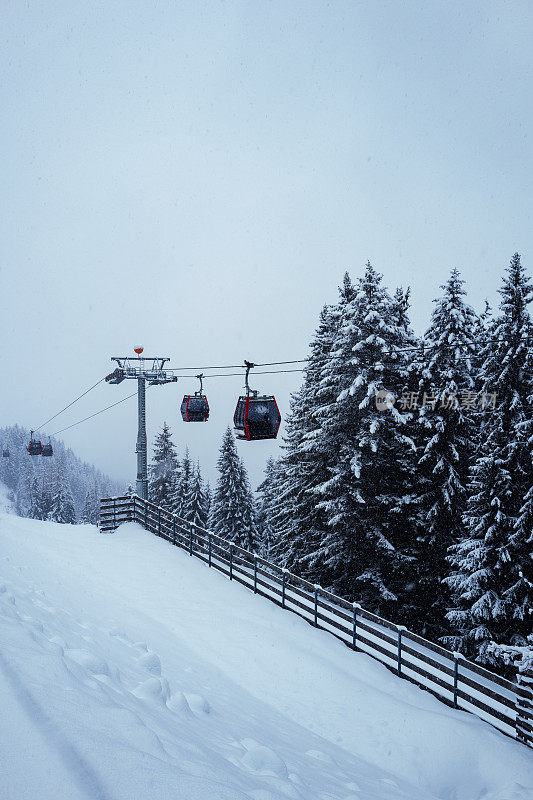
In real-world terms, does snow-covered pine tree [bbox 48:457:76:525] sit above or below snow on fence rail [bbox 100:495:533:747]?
below

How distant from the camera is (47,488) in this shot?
267 feet

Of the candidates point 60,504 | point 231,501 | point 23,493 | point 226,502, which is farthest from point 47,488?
point 231,501

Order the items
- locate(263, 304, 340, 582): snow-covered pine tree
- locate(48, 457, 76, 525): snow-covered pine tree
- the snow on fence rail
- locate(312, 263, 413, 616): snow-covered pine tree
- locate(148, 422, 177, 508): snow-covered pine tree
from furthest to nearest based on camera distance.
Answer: locate(48, 457, 76, 525): snow-covered pine tree
locate(148, 422, 177, 508): snow-covered pine tree
locate(263, 304, 340, 582): snow-covered pine tree
locate(312, 263, 413, 616): snow-covered pine tree
the snow on fence rail

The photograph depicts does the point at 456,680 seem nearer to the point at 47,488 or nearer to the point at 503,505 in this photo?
the point at 503,505

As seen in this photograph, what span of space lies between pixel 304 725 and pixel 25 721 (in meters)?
5.92

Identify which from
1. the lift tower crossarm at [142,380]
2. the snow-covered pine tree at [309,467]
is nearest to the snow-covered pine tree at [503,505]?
the snow-covered pine tree at [309,467]

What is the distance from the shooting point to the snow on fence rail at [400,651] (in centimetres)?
876

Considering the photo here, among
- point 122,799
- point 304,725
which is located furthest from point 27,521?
point 122,799

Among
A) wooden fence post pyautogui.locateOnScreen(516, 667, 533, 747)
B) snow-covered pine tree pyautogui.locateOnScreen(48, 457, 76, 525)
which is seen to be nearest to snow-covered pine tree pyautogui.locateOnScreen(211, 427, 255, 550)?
wooden fence post pyautogui.locateOnScreen(516, 667, 533, 747)

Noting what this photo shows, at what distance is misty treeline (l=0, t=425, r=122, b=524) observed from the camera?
66.9 metres

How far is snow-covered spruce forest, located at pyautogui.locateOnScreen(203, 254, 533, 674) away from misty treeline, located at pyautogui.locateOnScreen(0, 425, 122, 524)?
37152 mm

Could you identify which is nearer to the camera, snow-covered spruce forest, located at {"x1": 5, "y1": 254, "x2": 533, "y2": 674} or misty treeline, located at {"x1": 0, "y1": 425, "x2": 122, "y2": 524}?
snow-covered spruce forest, located at {"x1": 5, "y1": 254, "x2": 533, "y2": 674}

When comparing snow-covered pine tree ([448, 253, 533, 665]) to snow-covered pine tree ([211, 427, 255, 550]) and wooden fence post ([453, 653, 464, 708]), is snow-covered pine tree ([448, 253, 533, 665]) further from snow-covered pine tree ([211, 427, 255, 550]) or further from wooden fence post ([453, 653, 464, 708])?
snow-covered pine tree ([211, 427, 255, 550])

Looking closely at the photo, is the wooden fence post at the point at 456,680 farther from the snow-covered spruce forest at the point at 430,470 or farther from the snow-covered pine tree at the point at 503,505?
the snow-covered spruce forest at the point at 430,470
